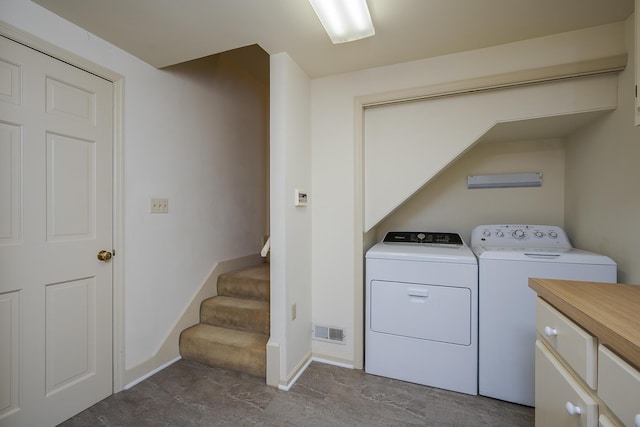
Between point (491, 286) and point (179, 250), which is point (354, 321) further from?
point (179, 250)

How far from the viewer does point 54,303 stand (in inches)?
60.1

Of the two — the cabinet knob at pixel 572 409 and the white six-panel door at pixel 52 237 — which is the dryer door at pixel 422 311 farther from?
the white six-panel door at pixel 52 237

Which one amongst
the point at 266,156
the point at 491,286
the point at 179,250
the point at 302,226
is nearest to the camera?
the point at 491,286

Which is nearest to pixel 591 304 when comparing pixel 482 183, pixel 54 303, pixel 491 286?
pixel 491 286

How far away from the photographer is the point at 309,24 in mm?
1598

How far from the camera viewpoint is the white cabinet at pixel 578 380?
639 millimetres

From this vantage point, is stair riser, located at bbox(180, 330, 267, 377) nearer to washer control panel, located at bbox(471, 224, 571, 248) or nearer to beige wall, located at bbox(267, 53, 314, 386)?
beige wall, located at bbox(267, 53, 314, 386)

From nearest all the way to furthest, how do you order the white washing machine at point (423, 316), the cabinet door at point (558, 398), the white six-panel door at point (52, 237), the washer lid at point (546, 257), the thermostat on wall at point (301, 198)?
the cabinet door at point (558, 398) < the white six-panel door at point (52, 237) < the washer lid at point (546, 257) < the white washing machine at point (423, 316) < the thermostat on wall at point (301, 198)

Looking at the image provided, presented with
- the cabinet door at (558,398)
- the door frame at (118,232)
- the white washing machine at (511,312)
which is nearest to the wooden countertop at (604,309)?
the cabinet door at (558,398)

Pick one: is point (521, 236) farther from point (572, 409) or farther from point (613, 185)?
point (572, 409)

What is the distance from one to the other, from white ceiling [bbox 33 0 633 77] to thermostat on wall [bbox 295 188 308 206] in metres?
0.94

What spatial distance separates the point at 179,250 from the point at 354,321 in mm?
1499

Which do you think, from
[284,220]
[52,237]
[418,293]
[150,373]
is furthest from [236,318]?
[418,293]

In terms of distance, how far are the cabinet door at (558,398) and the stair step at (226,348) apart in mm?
1566
